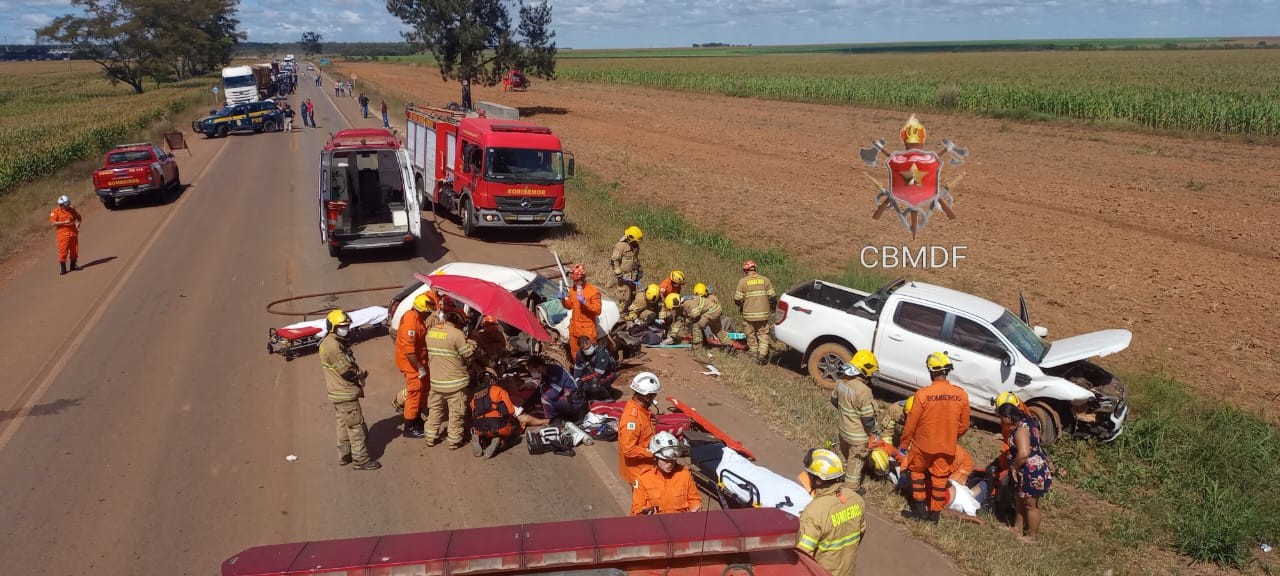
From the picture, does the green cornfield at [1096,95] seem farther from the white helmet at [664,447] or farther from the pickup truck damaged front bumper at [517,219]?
the white helmet at [664,447]

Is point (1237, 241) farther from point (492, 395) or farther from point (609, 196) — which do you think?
point (492, 395)

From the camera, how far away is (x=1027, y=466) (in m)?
7.34

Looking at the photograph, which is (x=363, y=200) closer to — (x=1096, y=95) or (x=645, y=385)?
(x=645, y=385)

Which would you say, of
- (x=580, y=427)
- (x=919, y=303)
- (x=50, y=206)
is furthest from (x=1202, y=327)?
(x=50, y=206)

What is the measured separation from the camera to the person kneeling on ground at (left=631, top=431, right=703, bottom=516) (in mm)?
5672

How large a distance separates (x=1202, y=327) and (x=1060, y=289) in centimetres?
255

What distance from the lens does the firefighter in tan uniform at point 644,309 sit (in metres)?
12.7

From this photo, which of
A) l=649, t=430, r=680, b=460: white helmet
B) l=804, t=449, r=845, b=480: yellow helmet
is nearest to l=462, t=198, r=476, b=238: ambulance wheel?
l=649, t=430, r=680, b=460: white helmet

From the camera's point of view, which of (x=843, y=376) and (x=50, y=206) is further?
(x=50, y=206)

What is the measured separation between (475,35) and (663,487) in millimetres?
42812

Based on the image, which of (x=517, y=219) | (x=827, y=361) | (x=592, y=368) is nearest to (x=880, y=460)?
(x=592, y=368)

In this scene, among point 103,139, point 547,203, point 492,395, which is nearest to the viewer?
point 492,395

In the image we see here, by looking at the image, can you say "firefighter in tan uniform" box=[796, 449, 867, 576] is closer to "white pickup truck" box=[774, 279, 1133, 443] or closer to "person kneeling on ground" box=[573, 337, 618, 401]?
"person kneeling on ground" box=[573, 337, 618, 401]

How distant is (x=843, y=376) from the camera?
7.85 m
